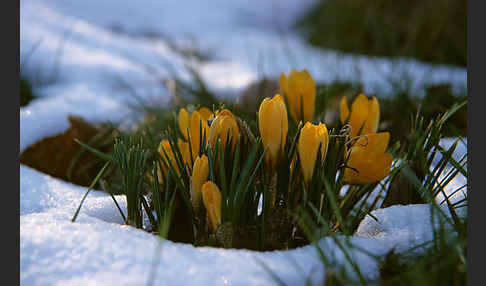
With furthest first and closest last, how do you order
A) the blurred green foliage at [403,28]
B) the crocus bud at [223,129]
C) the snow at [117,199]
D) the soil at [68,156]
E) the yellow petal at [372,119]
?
the blurred green foliage at [403,28] < the soil at [68,156] < the yellow petal at [372,119] < the crocus bud at [223,129] < the snow at [117,199]

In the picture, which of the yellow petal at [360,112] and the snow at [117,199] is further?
the yellow petal at [360,112]

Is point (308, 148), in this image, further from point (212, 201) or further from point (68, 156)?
point (68, 156)

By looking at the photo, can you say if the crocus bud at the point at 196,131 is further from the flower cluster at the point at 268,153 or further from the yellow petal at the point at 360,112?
the yellow petal at the point at 360,112

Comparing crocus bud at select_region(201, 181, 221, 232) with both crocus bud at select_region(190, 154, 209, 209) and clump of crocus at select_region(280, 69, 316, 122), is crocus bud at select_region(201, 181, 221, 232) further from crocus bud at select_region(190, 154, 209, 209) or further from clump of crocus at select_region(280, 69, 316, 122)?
clump of crocus at select_region(280, 69, 316, 122)

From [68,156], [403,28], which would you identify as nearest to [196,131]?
[68,156]

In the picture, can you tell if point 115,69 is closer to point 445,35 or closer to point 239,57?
point 239,57

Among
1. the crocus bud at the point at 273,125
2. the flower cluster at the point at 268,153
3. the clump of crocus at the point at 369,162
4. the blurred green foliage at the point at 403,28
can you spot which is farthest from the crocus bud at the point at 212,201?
the blurred green foliage at the point at 403,28

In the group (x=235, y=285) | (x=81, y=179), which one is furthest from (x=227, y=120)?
(x=81, y=179)
